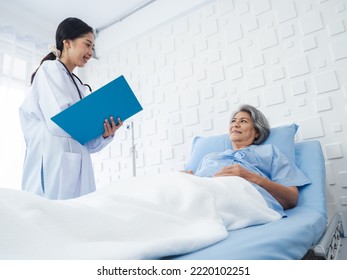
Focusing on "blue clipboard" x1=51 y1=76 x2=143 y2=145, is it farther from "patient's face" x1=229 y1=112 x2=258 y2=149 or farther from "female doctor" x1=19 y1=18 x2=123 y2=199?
"patient's face" x1=229 y1=112 x2=258 y2=149

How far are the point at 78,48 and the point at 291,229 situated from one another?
153 centimetres

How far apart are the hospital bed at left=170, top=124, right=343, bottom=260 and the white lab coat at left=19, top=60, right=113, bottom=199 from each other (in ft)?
2.30

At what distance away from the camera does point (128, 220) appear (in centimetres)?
A: 57

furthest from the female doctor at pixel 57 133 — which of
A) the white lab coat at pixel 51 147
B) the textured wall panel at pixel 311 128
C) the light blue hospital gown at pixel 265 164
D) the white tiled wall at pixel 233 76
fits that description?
the textured wall panel at pixel 311 128

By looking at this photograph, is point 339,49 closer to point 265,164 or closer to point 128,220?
point 265,164

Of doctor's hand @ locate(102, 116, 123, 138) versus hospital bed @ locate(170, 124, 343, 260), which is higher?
doctor's hand @ locate(102, 116, 123, 138)

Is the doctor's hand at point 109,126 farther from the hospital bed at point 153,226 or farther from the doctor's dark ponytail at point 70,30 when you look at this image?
the hospital bed at point 153,226

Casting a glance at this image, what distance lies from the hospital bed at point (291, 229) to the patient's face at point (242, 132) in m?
0.12

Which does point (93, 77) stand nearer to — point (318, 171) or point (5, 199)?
point (318, 171)

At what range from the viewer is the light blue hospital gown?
4.29 feet

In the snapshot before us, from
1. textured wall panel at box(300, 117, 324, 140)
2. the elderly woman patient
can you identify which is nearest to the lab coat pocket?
the elderly woman patient

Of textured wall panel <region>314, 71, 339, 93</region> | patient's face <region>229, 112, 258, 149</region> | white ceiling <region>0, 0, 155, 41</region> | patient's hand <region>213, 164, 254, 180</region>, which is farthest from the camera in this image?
white ceiling <region>0, 0, 155, 41</region>

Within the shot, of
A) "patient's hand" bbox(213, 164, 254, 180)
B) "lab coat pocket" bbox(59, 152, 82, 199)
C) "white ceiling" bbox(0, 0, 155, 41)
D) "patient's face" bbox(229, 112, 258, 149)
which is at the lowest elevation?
"patient's hand" bbox(213, 164, 254, 180)

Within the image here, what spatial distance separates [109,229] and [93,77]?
3032 mm
